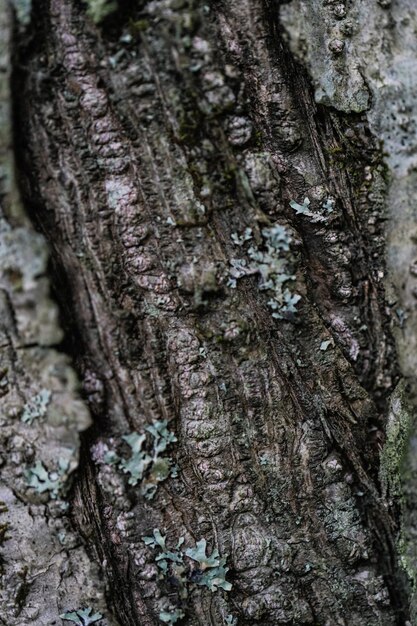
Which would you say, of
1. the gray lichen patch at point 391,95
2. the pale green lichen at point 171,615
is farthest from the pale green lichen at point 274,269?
the pale green lichen at point 171,615

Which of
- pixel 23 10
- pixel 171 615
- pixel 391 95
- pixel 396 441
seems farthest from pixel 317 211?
pixel 171 615

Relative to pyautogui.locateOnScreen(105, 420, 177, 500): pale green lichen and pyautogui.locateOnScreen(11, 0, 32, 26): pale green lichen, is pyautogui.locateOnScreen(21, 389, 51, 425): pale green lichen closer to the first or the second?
pyautogui.locateOnScreen(105, 420, 177, 500): pale green lichen

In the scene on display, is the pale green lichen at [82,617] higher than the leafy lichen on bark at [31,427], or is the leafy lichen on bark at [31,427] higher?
the leafy lichen on bark at [31,427]

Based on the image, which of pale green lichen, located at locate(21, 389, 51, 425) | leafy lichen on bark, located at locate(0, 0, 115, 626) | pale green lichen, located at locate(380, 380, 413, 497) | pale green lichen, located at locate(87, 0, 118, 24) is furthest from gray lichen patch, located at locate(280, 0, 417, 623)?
pale green lichen, located at locate(21, 389, 51, 425)

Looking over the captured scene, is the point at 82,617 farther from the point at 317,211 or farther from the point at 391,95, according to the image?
the point at 391,95

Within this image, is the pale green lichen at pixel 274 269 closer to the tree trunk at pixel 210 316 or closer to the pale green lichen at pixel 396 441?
the tree trunk at pixel 210 316

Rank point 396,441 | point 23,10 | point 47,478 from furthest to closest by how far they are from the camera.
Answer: point 396,441, point 47,478, point 23,10
